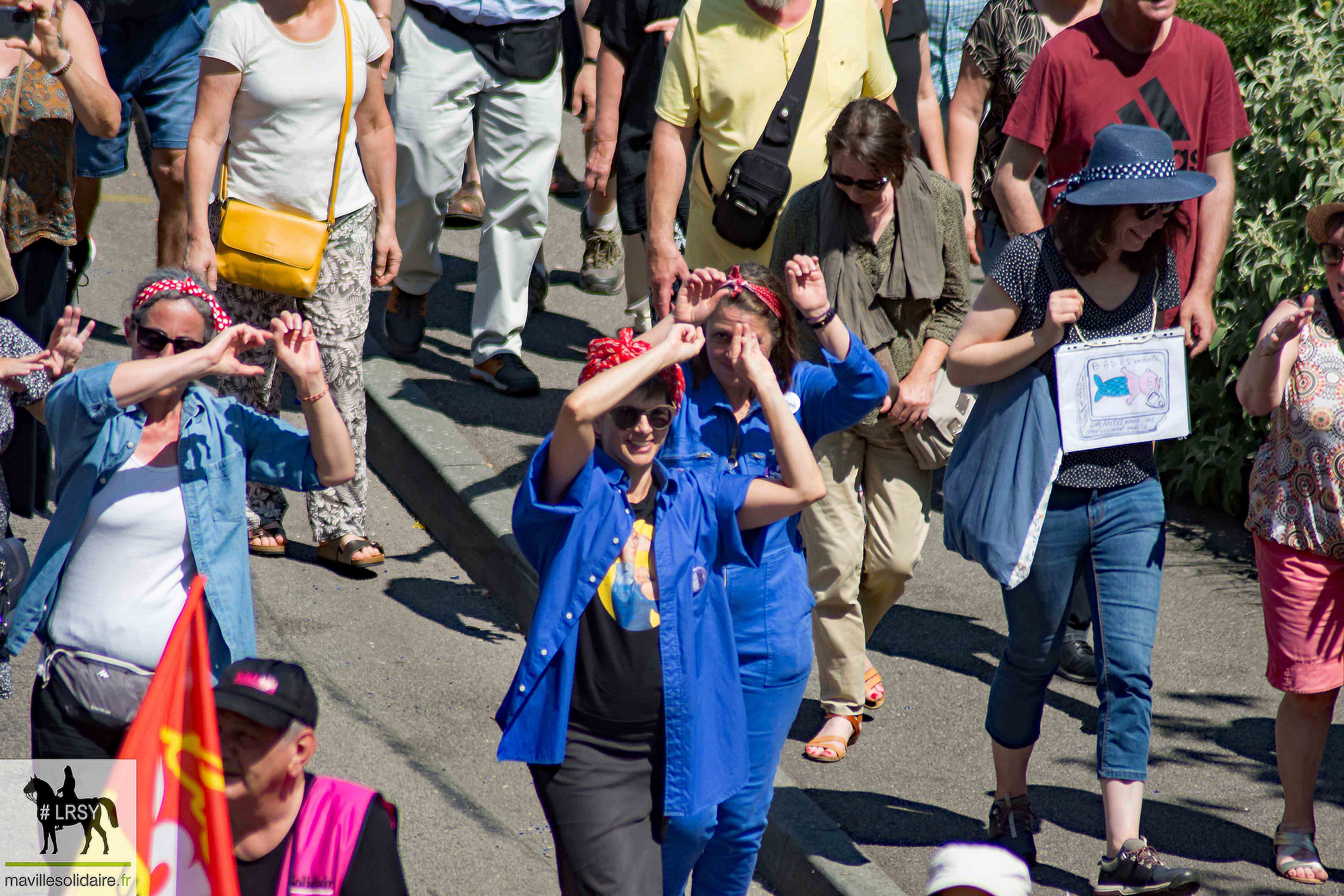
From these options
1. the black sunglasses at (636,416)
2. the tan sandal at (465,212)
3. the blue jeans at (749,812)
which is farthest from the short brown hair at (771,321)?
the tan sandal at (465,212)

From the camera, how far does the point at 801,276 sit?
4.14 meters

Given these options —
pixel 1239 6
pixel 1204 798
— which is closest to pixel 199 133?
pixel 1204 798

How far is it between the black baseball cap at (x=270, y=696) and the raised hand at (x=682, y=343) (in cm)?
111

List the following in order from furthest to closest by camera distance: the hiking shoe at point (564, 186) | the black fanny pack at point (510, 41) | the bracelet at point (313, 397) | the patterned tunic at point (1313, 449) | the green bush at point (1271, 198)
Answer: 1. the hiking shoe at point (564, 186)
2. the black fanny pack at point (510, 41)
3. the green bush at point (1271, 198)
4. the patterned tunic at point (1313, 449)
5. the bracelet at point (313, 397)

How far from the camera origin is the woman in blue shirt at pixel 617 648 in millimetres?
3438

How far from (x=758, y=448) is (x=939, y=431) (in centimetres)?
128

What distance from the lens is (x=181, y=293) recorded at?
12.1 feet

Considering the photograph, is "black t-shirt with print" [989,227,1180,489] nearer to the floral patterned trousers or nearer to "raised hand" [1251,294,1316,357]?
"raised hand" [1251,294,1316,357]

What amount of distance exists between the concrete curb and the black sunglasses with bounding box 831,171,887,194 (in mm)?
1926

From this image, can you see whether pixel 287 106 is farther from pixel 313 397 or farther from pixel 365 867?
pixel 365 867

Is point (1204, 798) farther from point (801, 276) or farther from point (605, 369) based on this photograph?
point (605, 369)

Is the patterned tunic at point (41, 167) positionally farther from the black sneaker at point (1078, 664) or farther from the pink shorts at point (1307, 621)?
the pink shorts at point (1307, 621)

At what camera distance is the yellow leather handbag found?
5.71 m

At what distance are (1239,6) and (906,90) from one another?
1847mm
